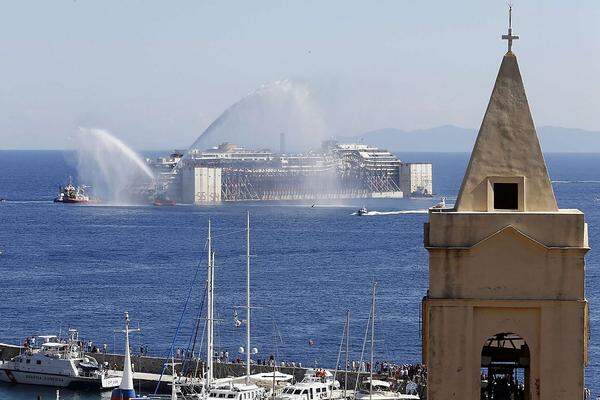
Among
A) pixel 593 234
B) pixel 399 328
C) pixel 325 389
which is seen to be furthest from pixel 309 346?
pixel 593 234

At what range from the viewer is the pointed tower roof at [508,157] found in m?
11.9

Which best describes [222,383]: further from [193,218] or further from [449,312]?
[193,218]

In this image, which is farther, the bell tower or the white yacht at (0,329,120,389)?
the white yacht at (0,329,120,389)

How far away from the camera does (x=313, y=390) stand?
157 feet

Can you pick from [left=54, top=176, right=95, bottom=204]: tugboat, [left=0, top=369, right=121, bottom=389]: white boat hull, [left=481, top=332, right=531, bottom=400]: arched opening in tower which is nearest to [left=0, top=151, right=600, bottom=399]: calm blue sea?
[left=0, top=369, right=121, bottom=389]: white boat hull

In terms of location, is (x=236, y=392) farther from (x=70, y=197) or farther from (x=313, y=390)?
(x=70, y=197)

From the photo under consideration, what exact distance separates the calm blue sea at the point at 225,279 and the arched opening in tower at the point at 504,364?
38.0 meters

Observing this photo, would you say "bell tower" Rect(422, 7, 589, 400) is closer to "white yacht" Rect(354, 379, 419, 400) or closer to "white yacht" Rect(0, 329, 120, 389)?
"white yacht" Rect(354, 379, 419, 400)

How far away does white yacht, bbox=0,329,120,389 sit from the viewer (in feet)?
182

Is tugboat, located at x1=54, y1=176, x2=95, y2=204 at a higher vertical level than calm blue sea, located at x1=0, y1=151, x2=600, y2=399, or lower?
higher

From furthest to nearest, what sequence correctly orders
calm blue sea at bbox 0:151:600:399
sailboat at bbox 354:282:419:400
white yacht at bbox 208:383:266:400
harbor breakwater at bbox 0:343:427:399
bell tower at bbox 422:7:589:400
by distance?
calm blue sea at bbox 0:151:600:399 → harbor breakwater at bbox 0:343:427:399 → sailboat at bbox 354:282:419:400 → white yacht at bbox 208:383:266:400 → bell tower at bbox 422:7:589:400

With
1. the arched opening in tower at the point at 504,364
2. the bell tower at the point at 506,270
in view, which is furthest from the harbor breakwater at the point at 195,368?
the bell tower at the point at 506,270

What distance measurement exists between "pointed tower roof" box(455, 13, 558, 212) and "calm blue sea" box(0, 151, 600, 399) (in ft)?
127

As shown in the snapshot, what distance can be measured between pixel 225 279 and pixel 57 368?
103ft
